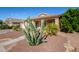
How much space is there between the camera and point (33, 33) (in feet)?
8.92

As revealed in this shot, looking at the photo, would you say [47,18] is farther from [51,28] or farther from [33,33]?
[33,33]

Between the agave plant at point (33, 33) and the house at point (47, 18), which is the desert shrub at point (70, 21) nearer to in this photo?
the house at point (47, 18)

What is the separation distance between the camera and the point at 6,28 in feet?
8.92

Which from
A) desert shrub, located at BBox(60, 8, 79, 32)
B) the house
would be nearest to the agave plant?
the house

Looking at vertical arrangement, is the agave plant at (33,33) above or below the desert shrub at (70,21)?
below

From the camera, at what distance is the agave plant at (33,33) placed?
270 cm

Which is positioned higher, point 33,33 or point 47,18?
point 47,18

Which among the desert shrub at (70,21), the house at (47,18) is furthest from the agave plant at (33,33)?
the desert shrub at (70,21)

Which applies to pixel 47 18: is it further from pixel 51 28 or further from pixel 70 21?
pixel 70 21

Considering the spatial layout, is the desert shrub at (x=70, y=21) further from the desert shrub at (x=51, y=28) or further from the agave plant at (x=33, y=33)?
the agave plant at (x=33, y=33)

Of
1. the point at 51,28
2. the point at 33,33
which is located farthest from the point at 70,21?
the point at 33,33

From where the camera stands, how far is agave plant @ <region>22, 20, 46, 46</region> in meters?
2.70
